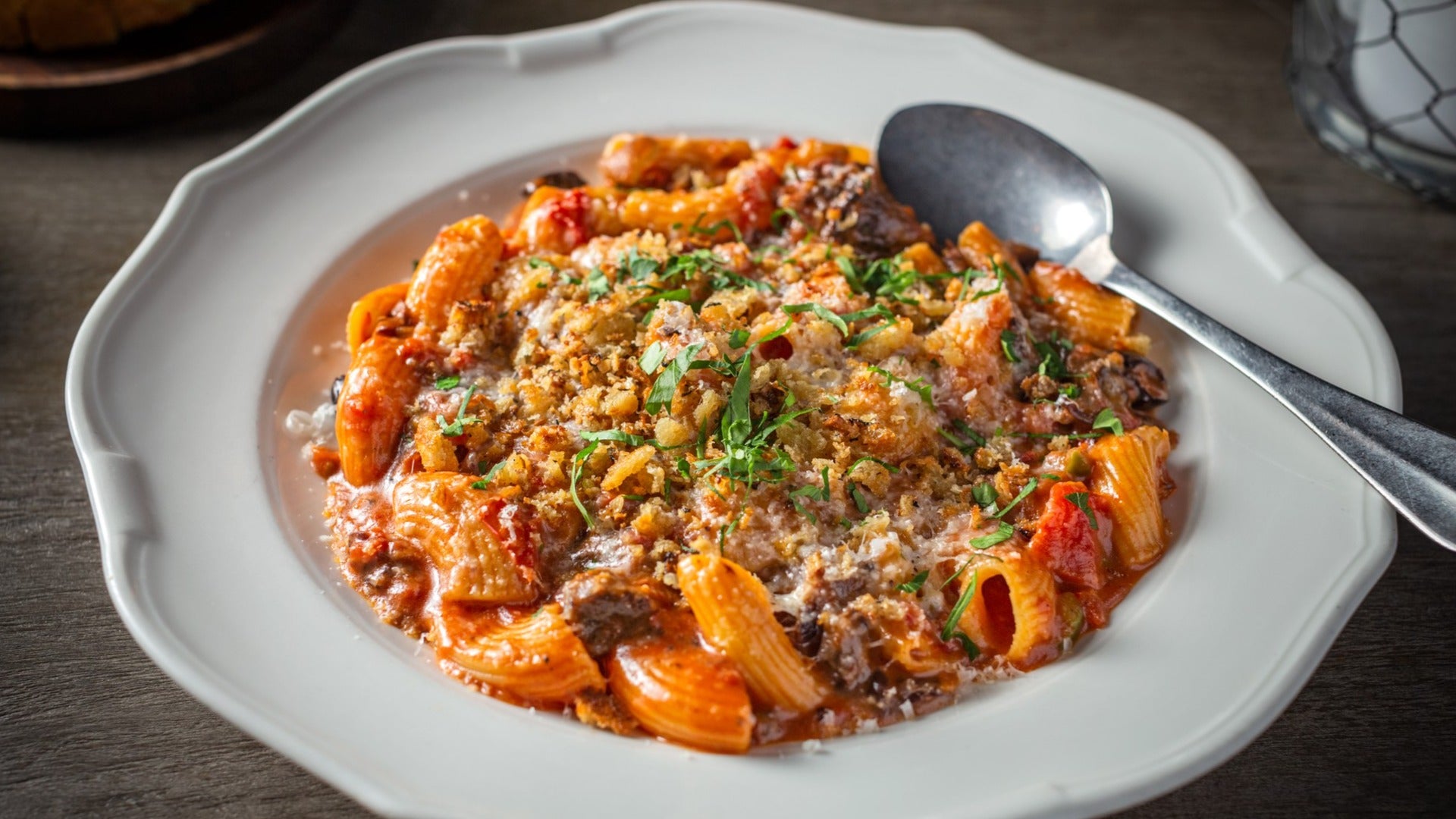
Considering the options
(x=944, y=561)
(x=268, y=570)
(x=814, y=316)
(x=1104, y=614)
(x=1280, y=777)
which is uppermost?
(x=814, y=316)

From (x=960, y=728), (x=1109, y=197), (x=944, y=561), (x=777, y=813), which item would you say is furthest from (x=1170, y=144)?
(x=777, y=813)

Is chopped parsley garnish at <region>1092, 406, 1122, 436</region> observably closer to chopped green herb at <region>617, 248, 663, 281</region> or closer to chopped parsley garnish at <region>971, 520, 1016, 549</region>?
chopped parsley garnish at <region>971, 520, 1016, 549</region>

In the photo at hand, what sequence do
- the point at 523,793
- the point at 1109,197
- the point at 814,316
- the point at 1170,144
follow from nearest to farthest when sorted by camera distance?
the point at 523,793, the point at 814,316, the point at 1109,197, the point at 1170,144

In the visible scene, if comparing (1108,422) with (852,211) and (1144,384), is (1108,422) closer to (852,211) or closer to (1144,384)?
(1144,384)

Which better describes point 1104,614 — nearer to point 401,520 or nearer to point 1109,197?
point 1109,197

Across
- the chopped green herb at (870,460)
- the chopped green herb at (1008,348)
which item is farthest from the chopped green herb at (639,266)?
the chopped green herb at (1008,348)

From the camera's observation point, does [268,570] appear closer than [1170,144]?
Yes

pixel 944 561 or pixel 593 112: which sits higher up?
pixel 593 112

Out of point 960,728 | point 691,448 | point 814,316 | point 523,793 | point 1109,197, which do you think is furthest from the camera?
point 1109,197

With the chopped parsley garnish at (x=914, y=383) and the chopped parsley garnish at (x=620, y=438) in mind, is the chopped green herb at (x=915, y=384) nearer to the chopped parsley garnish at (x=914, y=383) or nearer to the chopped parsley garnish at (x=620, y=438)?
the chopped parsley garnish at (x=914, y=383)
